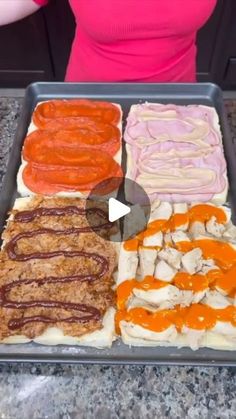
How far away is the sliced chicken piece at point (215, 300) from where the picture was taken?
0.82 m

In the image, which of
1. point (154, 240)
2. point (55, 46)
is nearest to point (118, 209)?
point (154, 240)

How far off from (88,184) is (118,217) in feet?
0.39

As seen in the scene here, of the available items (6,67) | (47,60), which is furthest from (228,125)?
(6,67)

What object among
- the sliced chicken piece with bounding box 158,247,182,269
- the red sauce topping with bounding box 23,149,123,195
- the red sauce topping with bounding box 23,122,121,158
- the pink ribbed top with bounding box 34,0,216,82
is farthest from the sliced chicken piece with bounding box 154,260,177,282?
the pink ribbed top with bounding box 34,0,216,82

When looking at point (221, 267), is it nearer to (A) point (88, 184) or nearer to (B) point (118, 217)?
(B) point (118, 217)

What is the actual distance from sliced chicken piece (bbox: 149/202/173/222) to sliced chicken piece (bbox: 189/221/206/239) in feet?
0.19

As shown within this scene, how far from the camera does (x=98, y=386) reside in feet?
2.41

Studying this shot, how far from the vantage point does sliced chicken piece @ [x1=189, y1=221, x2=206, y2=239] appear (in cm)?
94

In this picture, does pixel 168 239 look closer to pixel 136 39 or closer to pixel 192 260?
pixel 192 260

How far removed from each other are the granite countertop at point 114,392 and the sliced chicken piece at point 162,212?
33cm

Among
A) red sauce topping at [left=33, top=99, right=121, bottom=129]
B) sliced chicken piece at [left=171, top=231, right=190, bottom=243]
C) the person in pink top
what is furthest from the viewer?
red sauce topping at [left=33, top=99, right=121, bottom=129]

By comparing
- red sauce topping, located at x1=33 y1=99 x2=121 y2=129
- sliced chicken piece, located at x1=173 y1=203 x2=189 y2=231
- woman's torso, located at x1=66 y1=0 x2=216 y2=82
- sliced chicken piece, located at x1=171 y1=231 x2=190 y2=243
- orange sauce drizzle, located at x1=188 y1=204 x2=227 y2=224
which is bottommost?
sliced chicken piece, located at x1=171 y1=231 x2=190 y2=243

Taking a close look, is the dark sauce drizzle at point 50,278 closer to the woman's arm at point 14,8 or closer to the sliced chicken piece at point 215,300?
the sliced chicken piece at point 215,300

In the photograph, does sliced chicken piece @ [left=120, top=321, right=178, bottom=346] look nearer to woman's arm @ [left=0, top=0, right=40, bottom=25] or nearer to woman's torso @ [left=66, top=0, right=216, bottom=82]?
woman's torso @ [left=66, top=0, right=216, bottom=82]
